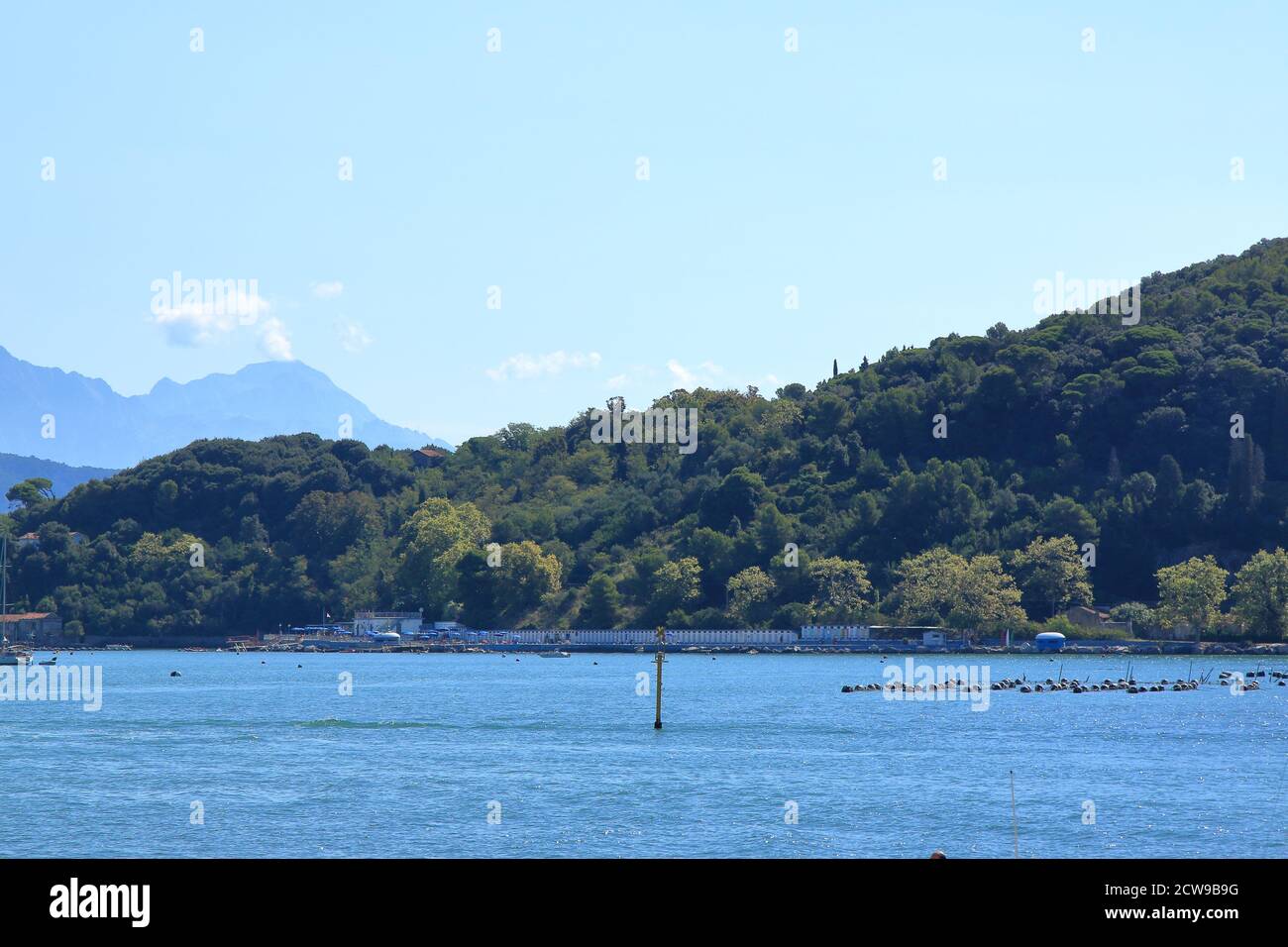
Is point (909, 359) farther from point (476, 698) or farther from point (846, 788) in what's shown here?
point (846, 788)

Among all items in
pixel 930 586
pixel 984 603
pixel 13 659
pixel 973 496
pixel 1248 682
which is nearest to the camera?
pixel 1248 682

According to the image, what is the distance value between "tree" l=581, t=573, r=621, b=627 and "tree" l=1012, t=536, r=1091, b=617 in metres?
44.7

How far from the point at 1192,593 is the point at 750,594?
44.0m

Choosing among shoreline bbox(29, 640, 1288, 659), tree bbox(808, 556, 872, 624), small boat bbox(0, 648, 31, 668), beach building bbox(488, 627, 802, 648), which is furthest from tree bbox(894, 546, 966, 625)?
small boat bbox(0, 648, 31, 668)

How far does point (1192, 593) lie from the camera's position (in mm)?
141000

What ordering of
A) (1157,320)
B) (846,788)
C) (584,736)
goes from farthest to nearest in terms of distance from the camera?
(1157,320)
(584,736)
(846,788)

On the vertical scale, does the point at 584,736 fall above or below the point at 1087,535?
below

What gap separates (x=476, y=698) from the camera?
95.8 metres

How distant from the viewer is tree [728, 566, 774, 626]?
165 metres

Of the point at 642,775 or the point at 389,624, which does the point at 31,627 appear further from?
the point at 642,775

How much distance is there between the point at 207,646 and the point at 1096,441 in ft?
354

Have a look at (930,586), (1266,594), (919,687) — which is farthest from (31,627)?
(1266,594)

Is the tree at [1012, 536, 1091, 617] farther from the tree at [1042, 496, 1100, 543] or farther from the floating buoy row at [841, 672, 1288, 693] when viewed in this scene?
the floating buoy row at [841, 672, 1288, 693]
